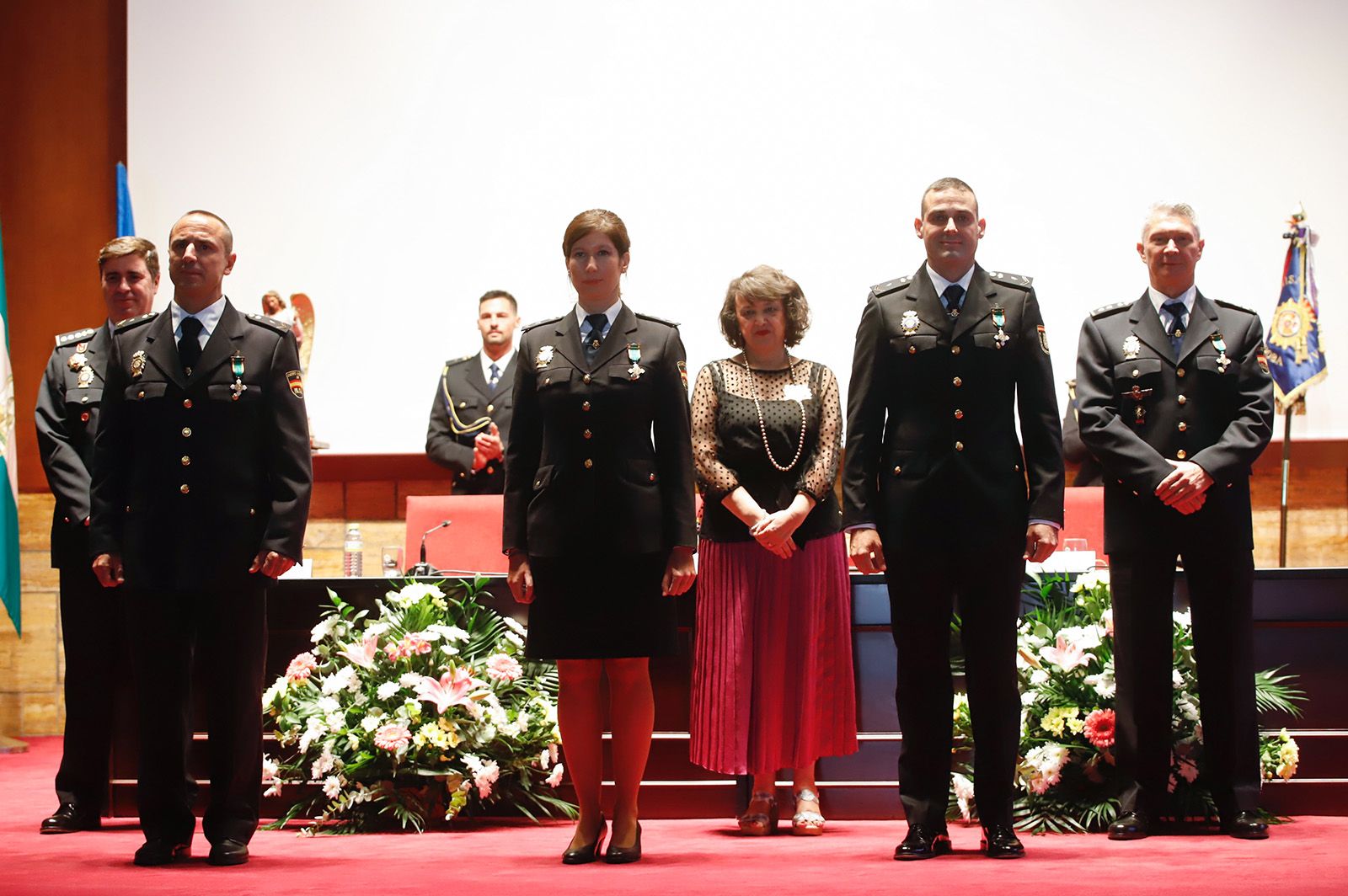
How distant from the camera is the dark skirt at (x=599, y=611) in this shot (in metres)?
3.19

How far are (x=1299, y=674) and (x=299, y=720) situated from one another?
9.47 feet

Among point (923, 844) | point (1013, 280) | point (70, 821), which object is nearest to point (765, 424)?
point (1013, 280)

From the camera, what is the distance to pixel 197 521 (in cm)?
316

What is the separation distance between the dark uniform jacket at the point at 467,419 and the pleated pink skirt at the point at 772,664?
218 centimetres

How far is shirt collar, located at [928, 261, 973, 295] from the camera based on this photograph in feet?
10.7

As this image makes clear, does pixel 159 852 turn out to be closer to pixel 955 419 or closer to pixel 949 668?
pixel 949 668

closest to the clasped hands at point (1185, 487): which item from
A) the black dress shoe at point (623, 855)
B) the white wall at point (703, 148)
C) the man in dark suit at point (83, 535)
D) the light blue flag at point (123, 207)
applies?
the black dress shoe at point (623, 855)

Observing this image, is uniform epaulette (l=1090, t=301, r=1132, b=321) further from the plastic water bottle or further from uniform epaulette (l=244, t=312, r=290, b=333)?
the plastic water bottle

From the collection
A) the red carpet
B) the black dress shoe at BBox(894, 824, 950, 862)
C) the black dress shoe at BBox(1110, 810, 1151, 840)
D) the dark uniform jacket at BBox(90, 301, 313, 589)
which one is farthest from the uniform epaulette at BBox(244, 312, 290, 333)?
the black dress shoe at BBox(1110, 810, 1151, 840)

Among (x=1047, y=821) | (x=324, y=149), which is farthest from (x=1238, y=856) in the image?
(x=324, y=149)

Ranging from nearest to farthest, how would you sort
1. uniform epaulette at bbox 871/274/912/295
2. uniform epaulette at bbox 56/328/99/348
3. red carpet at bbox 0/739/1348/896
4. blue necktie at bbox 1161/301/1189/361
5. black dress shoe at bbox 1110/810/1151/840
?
red carpet at bbox 0/739/1348/896, uniform epaulette at bbox 871/274/912/295, black dress shoe at bbox 1110/810/1151/840, blue necktie at bbox 1161/301/1189/361, uniform epaulette at bbox 56/328/99/348

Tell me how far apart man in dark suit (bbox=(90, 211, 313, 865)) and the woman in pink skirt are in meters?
1.22

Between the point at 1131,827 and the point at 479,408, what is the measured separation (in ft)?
11.8

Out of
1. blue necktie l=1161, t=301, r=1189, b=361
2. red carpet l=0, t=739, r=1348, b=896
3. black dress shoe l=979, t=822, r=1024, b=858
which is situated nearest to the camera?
red carpet l=0, t=739, r=1348, b=896
